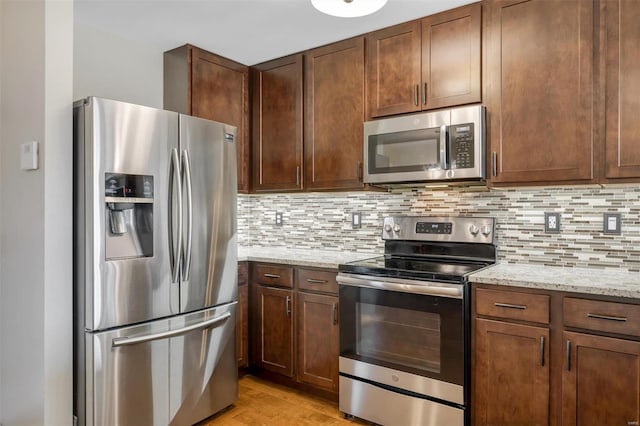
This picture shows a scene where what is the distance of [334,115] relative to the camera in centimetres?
299

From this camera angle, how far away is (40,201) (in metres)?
1.95

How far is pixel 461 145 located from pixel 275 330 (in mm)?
1713

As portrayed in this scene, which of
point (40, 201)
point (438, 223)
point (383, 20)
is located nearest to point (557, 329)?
point (438, 223)

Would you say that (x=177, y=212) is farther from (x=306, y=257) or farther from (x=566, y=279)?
(x=566, y=279)

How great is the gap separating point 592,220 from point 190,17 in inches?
103

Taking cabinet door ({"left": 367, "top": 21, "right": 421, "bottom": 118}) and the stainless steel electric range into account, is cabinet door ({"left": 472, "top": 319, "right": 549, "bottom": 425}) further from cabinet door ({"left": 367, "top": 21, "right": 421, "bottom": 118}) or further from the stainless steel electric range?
cabinet door ({"left": 367, "top": 21, "right": 421, "bottom": 118})

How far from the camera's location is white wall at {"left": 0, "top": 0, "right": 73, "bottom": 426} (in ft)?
6.36

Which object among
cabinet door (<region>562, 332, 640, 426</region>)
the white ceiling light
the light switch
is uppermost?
the white ceiling light

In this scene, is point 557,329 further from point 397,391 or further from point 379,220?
point 379,220

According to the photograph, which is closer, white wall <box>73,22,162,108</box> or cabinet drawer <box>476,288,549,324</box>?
cabinet drawer <box>476,288,549,324</box>

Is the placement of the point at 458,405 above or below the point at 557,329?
below

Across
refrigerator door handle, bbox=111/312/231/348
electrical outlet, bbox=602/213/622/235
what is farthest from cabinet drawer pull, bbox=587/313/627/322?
refrigerator door handle, bbox=111/312/231/348

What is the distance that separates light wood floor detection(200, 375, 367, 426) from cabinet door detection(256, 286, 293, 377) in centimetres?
14

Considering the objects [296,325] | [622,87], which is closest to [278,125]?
[296,325]
